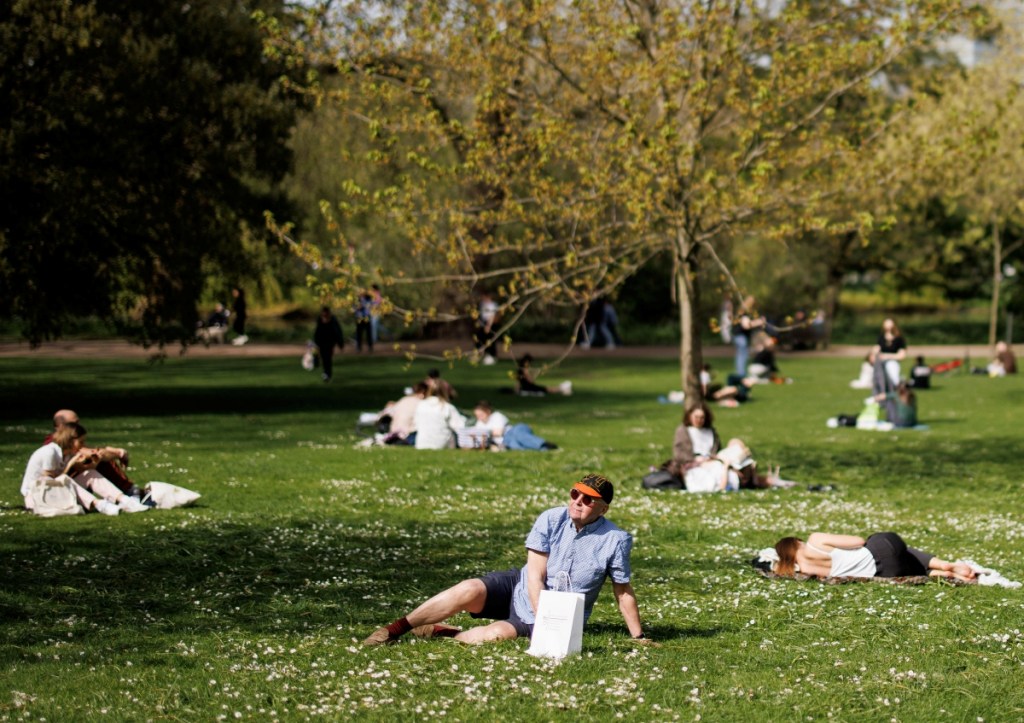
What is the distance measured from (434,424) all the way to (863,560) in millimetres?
11253

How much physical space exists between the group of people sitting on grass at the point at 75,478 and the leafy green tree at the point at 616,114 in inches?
169

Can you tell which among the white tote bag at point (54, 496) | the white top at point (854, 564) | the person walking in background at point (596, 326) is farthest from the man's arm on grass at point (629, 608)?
the person walking in background at point (596, 326)

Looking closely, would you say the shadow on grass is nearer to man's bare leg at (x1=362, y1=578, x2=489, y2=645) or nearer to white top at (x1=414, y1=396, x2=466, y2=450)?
man's bare leg at (x1=362, y1=578, x2=489, y2=645)

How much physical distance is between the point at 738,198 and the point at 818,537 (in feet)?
26.8

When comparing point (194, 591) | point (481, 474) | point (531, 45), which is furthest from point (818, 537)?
point (531, 45)

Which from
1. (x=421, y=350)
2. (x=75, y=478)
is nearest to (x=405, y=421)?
(x=75, y=478)

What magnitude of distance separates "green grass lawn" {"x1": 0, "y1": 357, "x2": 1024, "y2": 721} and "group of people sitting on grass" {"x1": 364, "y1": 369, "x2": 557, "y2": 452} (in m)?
0.85

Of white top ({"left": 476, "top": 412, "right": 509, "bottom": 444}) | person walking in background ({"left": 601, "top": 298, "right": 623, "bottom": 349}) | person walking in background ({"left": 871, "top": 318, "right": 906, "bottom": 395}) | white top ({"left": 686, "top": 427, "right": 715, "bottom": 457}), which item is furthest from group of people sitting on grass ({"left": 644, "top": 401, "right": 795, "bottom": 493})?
person walking in background ({"left": 601, "top": 298, "right": 623, "bottom": 349})

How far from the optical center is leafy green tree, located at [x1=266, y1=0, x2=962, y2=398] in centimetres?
1852

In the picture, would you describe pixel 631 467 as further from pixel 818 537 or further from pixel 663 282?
pixel 663 282

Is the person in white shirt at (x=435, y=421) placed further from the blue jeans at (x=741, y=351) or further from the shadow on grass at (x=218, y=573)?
the blue jeans at (x=741, y=351)

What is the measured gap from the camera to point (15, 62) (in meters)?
25.5

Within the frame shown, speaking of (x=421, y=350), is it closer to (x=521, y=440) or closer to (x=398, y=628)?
(x=521, y=440)

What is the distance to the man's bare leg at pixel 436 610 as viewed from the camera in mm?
9484
